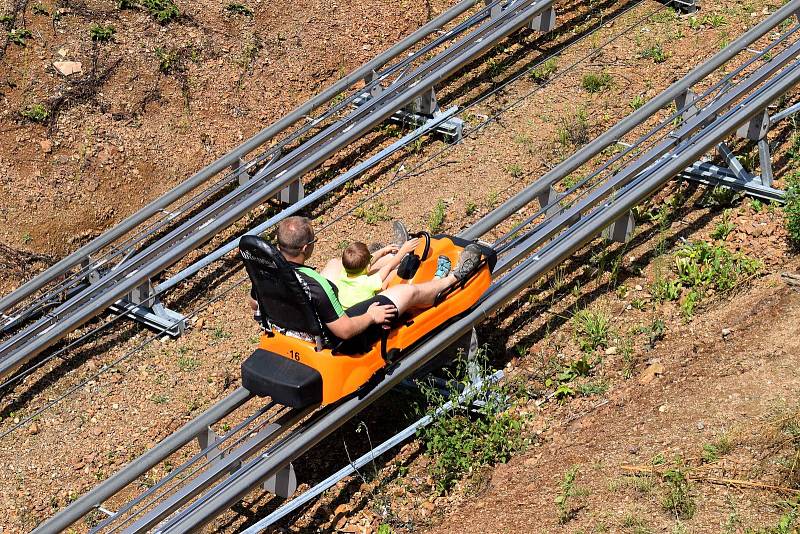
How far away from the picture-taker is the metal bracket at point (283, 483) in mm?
7547

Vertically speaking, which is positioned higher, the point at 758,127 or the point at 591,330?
the point at 758,127

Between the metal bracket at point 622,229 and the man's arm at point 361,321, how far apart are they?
2.41m

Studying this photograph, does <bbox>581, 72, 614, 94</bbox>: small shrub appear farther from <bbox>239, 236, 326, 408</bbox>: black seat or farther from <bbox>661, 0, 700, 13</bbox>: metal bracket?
<bbox>239, 236, 326, 408</bbox>: black seat

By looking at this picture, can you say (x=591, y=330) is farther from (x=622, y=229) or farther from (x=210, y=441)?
(x=210, y=441)

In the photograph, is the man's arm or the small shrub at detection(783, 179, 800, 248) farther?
the small shrub at detection(783, 179, 800, 248)

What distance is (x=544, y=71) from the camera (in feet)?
39.9

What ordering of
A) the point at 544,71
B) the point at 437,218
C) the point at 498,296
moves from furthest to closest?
the point at 544,71 → the point at 437,218 → the point at 498,296

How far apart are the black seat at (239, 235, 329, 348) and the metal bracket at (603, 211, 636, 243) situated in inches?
115

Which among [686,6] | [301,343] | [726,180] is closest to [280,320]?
[301,343]

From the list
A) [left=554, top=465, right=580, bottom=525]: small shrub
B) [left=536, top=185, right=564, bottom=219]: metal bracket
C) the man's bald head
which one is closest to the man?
the man's bald head

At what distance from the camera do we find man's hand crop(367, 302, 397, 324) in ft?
24.2

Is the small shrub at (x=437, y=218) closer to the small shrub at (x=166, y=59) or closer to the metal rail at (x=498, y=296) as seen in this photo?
the metal rail at (x=498, y=296)

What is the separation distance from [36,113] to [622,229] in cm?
592

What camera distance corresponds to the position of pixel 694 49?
11.8 metres
